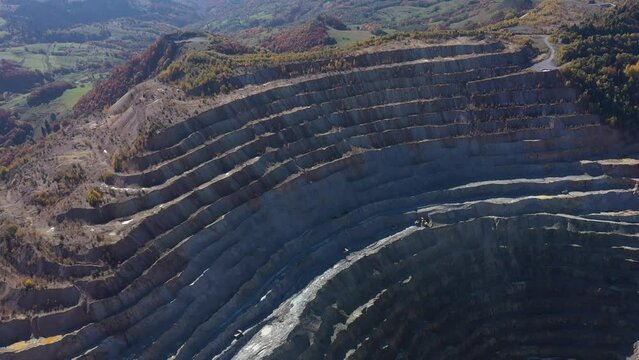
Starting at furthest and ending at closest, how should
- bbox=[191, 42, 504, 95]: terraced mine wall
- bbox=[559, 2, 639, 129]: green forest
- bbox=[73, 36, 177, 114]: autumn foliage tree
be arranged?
1. bbox=[73, 36, 177, 114]: autumn foliage tree
2. bbox=[191, 42, 504, 95]: terraced mine wall
3. bbox=[559, 2, 639, 129]: green forest

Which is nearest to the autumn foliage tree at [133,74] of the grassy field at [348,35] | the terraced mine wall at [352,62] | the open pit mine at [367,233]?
the grassy field at [348,35]

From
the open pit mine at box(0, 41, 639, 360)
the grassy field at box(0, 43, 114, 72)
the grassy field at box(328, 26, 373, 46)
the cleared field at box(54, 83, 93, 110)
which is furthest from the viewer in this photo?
the grassy field at box(0, 43, 114, 72)

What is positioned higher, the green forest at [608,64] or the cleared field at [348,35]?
the cleared field at [348,35]

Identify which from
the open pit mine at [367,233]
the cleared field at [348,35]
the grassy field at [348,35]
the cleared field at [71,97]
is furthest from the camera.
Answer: the cleared field at [71,97]

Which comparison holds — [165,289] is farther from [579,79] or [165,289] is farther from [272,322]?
[579,79]

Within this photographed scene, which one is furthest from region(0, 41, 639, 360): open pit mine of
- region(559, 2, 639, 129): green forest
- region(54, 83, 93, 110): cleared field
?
region(54, 83, 93, 110): cleared field

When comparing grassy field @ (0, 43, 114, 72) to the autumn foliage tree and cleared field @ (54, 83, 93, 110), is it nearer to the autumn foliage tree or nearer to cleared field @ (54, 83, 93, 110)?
cleared field @ (54, 83, 93, 110)

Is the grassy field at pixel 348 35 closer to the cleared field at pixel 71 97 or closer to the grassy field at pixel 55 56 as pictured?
the cleared field at pixel 71 97

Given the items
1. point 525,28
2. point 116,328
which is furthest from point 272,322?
point 525,28

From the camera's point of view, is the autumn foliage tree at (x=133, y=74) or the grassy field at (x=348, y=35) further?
the grassy field at (x=348, y=35)
